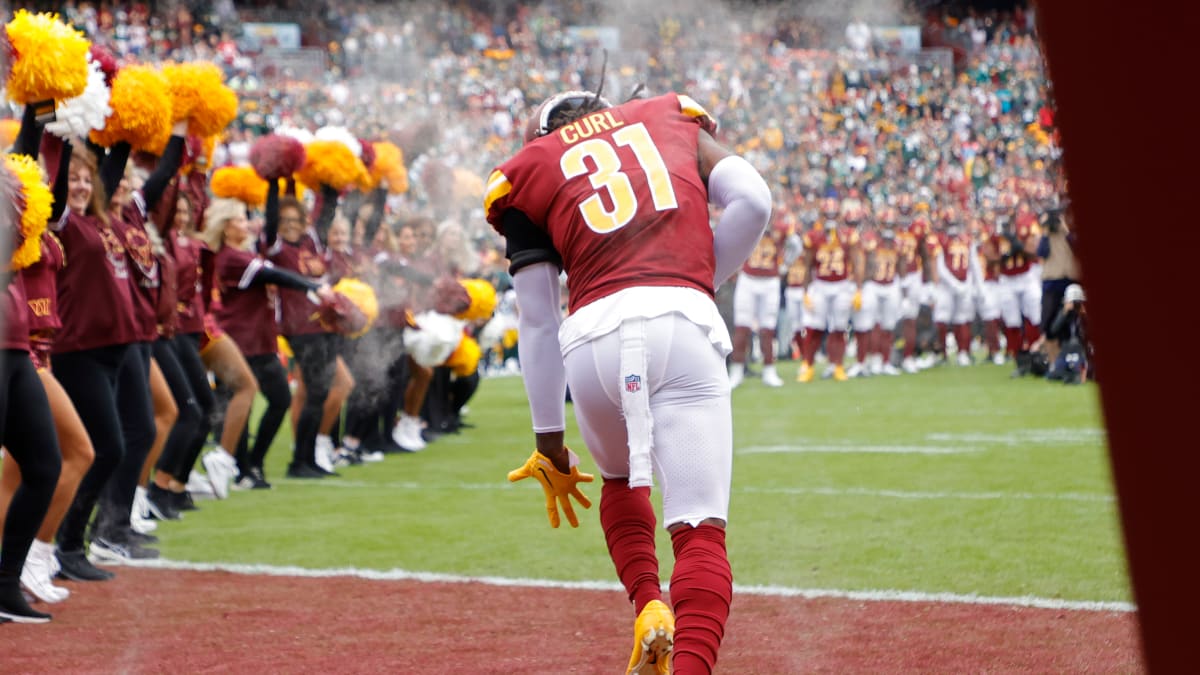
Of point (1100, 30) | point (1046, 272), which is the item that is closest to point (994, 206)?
point (1046, 272)

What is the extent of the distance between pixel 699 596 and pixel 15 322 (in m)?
2.71

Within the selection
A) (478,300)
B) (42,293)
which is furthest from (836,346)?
(42,293)

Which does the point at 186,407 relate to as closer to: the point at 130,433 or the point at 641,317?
the point at 130,433

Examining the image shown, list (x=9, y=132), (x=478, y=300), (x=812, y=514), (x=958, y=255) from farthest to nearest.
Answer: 1. (x=958, y=255)
2. (x=478, y=300)
3. (x=812, y=514)
4. (x=9, y=132)

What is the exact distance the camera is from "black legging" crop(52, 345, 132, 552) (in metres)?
5.41

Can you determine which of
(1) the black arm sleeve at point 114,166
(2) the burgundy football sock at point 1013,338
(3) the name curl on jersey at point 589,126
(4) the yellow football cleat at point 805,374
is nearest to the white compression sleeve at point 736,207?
(3) the name curl on jersey at point 589,126

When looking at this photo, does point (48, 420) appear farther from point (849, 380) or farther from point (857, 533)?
point (849, 380)

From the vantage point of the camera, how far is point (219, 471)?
26.6ft

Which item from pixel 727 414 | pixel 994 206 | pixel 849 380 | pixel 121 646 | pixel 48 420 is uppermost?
pixel 727 414

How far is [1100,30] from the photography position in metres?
0.80

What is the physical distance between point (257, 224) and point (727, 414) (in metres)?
6.56

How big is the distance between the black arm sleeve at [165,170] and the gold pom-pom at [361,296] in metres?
2.53

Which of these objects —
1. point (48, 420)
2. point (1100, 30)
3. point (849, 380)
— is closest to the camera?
point (1100, 30)

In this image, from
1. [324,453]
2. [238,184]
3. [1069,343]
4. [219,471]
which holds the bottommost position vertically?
[1069,343]
